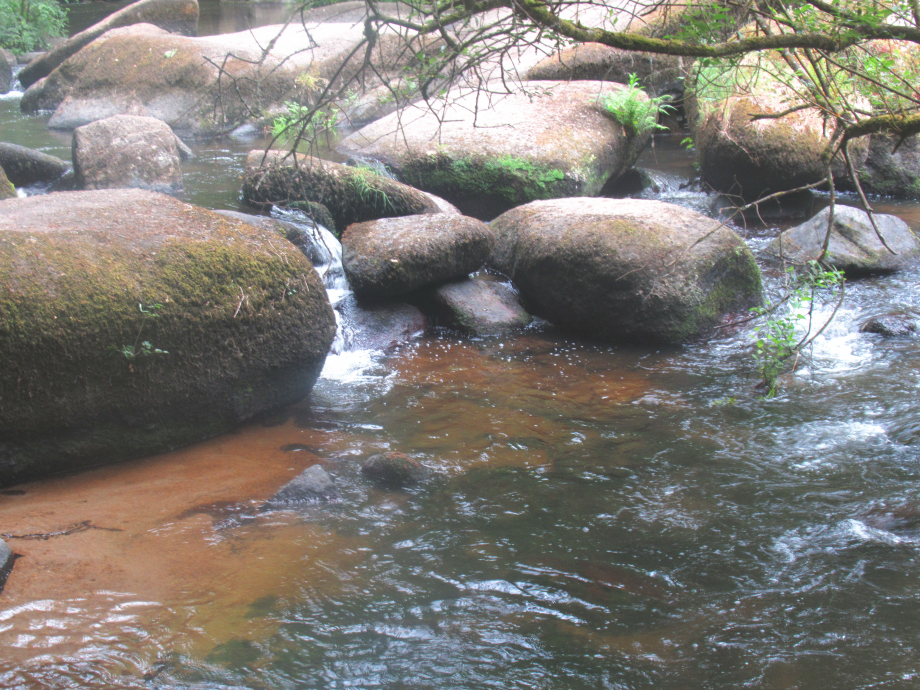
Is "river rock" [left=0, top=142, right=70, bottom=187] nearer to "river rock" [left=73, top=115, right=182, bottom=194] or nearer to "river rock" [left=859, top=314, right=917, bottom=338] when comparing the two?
"river rock" [left=73, top=115, right=182, bottom=194]

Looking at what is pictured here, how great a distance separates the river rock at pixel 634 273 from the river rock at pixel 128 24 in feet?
47.9

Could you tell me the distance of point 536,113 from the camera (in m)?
9.66

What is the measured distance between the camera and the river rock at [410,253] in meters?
6.19

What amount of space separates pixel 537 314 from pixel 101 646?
4837 mm

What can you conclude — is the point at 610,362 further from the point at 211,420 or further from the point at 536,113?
the point at 536,113

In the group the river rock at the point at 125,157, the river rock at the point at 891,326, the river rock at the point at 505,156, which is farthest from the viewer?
the river rock at the point at 505,156

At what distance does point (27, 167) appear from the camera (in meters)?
8.55

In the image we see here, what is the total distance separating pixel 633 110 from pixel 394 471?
769 cm

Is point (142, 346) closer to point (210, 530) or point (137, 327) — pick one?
point (137, 327)

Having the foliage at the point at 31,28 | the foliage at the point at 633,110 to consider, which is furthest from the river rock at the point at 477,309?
the foliage at the point at 31,28

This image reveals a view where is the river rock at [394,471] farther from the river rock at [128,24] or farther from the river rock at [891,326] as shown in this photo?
the river rock at [128,24]

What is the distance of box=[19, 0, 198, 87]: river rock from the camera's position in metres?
15.8

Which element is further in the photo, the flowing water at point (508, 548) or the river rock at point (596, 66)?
the river rock at point (596, 66)

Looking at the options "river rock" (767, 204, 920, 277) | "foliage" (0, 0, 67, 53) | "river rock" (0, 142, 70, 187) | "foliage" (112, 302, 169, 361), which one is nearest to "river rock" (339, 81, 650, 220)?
"river rock" (767, 204, 920, 277)
